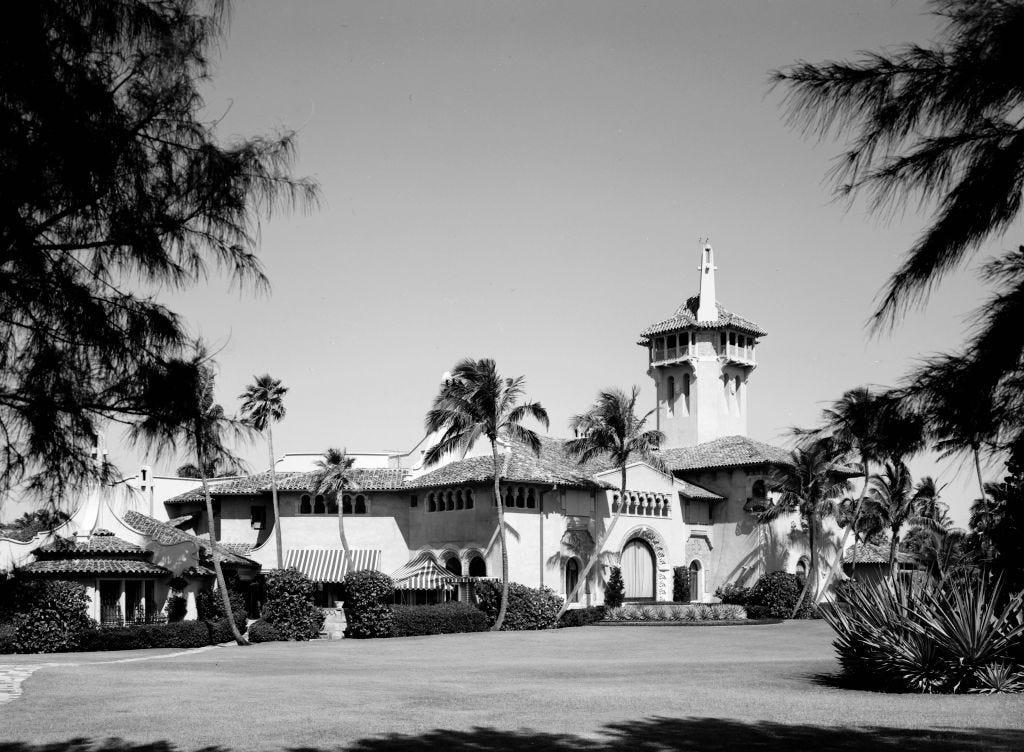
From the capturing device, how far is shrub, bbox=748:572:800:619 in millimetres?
60688

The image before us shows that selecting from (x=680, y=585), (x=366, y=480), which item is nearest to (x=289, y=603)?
(x=366, y=480)

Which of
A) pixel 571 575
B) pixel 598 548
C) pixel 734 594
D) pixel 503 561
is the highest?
pixel 598 548

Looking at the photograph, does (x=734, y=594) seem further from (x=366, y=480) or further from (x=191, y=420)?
(x=191, y=420)

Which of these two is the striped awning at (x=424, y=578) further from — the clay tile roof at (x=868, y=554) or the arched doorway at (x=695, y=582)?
the clay tile roof at (x=868, y=554)

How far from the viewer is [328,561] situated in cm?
6019

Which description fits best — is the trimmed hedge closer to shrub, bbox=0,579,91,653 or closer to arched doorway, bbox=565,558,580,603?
arched doorway, bbox=565,558,580,603

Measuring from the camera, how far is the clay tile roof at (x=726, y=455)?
65812mm

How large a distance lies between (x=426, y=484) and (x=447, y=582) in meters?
6.10

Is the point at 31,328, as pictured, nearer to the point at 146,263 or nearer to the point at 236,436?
the point at 146,263

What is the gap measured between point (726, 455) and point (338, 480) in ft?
77.6

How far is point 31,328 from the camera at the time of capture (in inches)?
283

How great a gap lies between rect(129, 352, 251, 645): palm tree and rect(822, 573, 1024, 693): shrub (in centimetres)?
1489

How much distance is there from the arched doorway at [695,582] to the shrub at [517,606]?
48.3 ft

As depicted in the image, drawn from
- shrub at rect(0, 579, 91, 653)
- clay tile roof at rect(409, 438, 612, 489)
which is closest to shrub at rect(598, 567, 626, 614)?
clay tile roof at rect(409, 438, 612, 489)
